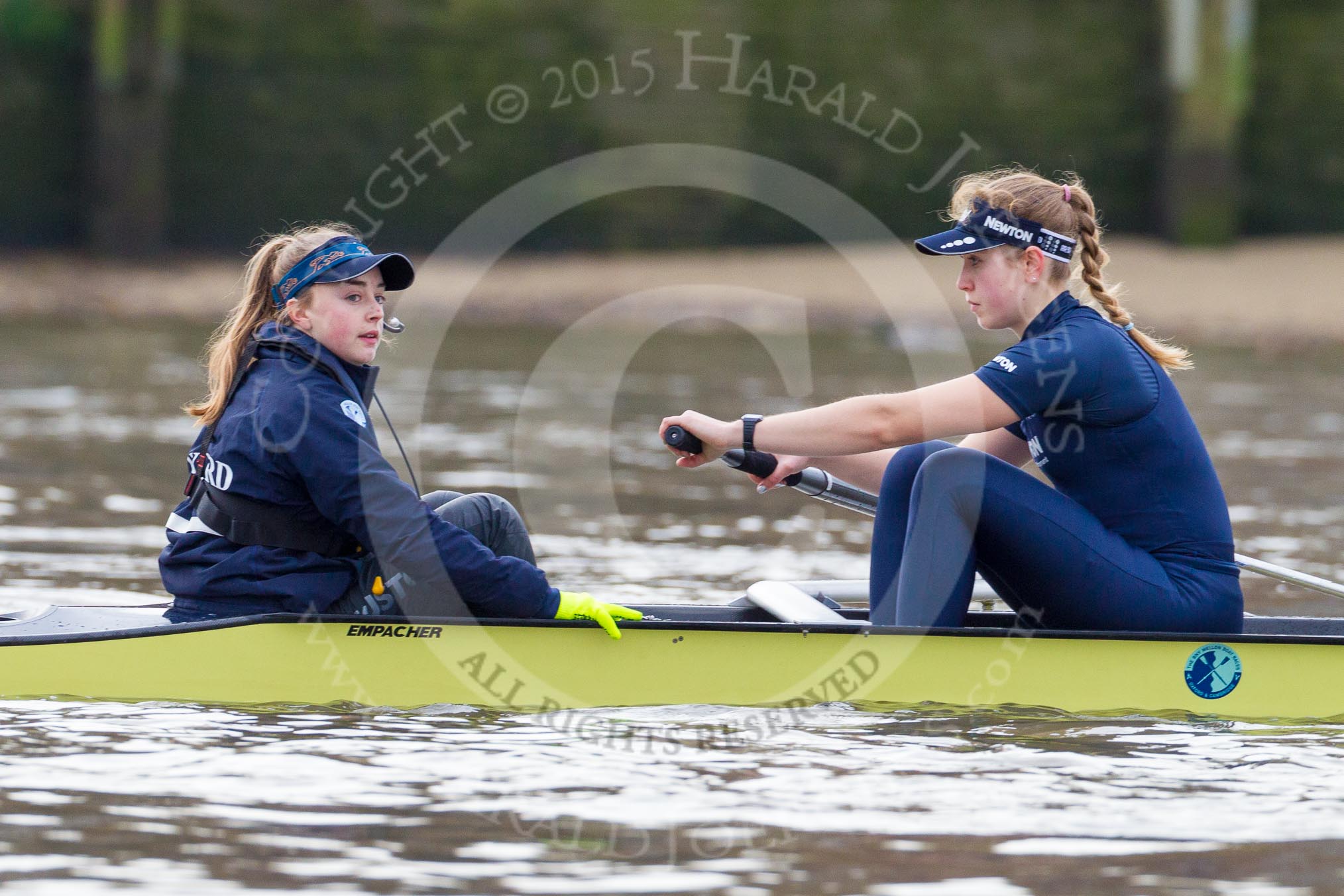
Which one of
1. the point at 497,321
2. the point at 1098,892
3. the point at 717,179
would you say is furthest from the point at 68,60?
the point at 1098,892

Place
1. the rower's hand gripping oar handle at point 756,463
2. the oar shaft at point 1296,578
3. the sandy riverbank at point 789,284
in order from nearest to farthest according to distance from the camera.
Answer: the rower's hand gripping oar handle at point 756,463, the oar shaft at point 1296,578, the sandy riverbank at point 789,284

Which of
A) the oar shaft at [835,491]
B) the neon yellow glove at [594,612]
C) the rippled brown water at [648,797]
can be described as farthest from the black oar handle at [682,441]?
the rippled brown water at [648,797]

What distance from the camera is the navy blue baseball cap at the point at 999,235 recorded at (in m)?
4.61

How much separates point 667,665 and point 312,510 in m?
1.00

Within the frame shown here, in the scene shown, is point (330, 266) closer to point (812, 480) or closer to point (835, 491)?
point (812, 480)

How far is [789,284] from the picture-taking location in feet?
59.5

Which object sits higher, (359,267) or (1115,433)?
(359,267)

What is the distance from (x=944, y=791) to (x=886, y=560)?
84 cm

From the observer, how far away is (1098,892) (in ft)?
11.6

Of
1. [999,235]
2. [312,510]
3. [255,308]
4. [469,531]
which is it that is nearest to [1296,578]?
[999,235]

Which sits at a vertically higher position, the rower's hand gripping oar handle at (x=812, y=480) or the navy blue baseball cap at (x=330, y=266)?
the navy blue baseball cap at (x=330, y=266)

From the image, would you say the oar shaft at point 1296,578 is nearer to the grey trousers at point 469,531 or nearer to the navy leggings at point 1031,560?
the navy leggings at point 1031,560

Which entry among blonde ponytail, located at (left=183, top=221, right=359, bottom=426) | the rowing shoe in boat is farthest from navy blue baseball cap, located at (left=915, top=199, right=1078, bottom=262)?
blonde ponytail, located at (left=183, top=221, right=359, bottom=426)

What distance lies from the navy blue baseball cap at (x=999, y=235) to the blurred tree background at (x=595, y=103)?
1356cm
